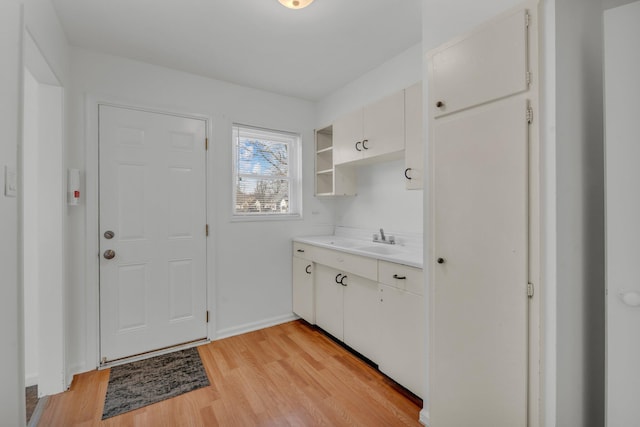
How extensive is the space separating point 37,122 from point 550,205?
9.69ft

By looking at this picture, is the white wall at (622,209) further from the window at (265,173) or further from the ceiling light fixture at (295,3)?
the window at (265,173)

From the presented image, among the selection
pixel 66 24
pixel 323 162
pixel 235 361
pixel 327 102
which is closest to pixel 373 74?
pixel 327 102

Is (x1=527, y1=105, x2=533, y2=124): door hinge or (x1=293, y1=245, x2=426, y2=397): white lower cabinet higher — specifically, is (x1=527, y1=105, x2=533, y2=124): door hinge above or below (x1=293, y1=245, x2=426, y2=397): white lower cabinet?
above

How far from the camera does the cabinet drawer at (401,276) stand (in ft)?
5.74

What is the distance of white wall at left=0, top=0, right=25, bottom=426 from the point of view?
106cm

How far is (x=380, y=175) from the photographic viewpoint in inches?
112

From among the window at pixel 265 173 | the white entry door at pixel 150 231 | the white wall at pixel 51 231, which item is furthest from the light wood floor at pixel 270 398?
the window at pixel 265 173

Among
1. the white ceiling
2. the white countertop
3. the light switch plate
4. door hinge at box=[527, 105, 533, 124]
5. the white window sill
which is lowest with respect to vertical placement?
the white countertop

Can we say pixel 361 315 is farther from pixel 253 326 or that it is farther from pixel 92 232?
pixel 92 232

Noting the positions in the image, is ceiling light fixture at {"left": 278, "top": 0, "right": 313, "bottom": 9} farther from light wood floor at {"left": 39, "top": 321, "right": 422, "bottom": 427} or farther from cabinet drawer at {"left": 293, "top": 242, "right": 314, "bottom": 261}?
light wood floor at {"left": 39, "top": 321, "right": 422, "bottom": 427}

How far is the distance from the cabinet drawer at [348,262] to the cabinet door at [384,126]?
892 mm

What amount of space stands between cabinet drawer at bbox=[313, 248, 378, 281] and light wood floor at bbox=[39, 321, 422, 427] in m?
0.74

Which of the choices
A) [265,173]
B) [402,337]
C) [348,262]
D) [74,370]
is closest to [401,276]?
[402,337]

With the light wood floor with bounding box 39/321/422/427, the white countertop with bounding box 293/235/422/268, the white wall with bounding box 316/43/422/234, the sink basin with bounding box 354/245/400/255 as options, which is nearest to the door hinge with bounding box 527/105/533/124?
the white countertop with bounding box 293/235/422/268
